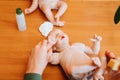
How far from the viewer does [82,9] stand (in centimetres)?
128

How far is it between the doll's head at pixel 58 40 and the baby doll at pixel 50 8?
134mm

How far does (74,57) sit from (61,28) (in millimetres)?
251

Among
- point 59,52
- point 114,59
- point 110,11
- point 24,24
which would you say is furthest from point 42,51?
point 110,11

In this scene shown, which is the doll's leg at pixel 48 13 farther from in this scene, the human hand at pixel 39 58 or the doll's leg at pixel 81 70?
the doll's leg at pixel 81 70

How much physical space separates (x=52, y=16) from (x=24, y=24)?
0.52 feet

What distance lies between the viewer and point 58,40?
103cm

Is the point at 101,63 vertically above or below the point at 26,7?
below

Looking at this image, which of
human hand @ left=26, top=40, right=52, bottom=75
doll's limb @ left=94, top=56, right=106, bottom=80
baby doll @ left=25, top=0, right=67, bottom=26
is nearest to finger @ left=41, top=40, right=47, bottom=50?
human hand @ left=26, top=40, right=52, bottom=75

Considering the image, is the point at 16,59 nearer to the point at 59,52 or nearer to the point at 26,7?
the point at 59,52

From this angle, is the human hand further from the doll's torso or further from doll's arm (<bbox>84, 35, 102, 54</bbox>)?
doll's arm (<bbox>84, 35, 102, 54</bbox>)

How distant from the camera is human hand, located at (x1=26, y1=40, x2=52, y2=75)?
99 centimetres

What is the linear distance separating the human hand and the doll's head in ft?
0.10

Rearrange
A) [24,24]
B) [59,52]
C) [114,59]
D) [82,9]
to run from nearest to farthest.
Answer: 1. [114,59]
2. [59,52]
3. [24,24]
4. [82,9]

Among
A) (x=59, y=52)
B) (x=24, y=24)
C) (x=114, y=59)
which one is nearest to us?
(x=114, y=59)
